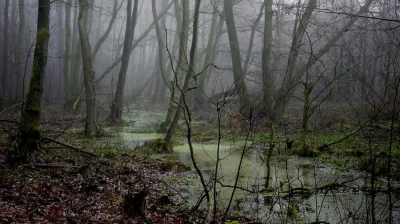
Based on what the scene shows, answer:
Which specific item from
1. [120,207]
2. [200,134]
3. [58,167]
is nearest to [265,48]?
[200,134]

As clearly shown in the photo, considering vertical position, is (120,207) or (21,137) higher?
(21,137)

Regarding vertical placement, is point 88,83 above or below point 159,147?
above

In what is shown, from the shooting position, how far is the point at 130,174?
814 cm

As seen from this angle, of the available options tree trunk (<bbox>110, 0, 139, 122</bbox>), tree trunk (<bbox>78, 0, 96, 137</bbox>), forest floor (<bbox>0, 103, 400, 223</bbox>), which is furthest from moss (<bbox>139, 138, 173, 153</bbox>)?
tree trunk (<bbox>110, 0, 139, 122</bbox>)

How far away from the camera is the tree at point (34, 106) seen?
7.45 m

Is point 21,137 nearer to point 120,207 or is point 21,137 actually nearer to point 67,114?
point 120,207

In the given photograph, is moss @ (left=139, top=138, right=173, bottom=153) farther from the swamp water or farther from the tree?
the tree

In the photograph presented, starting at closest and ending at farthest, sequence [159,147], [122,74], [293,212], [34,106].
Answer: [293,212] < [34,106] < [159,147] < [122,74]

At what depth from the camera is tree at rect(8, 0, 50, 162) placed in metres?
7.45

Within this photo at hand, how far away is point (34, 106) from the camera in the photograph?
786 cm

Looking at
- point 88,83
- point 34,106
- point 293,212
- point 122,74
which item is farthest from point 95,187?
point 122,74

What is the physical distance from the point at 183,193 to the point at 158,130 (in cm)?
963

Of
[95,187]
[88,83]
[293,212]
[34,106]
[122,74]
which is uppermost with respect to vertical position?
[122,74]

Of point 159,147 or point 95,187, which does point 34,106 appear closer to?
point 95,187
